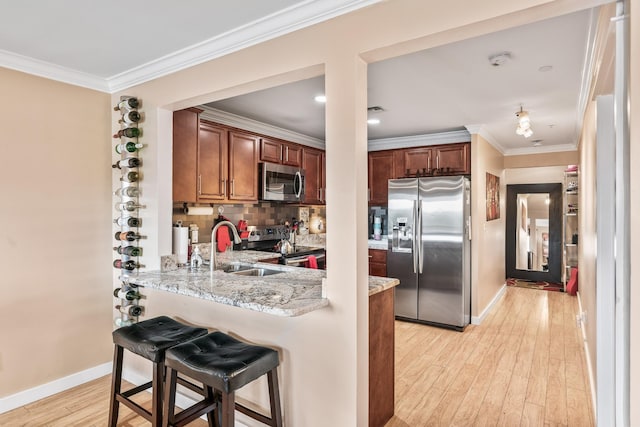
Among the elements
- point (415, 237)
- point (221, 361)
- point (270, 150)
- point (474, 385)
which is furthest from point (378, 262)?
point (221, 361)

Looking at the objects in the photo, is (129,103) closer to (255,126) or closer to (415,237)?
(255,126)

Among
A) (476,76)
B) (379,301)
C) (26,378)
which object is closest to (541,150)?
(476,76)

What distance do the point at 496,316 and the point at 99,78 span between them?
5020 mm

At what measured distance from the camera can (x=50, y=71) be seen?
2.65 m

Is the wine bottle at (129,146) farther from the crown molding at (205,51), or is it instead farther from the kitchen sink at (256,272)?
the kitchen sink at (256,272)

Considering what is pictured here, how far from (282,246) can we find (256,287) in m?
2.08

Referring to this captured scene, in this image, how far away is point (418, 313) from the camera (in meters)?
4.54

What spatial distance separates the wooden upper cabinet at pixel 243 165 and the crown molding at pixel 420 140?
74.8 inches

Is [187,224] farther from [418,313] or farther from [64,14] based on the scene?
[418,313]

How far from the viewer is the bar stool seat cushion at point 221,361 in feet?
5.58

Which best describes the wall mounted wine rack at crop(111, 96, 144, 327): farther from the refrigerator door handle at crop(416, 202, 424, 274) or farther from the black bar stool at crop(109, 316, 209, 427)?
the refrigerator door handle at crop(416, 202, 424, 274)

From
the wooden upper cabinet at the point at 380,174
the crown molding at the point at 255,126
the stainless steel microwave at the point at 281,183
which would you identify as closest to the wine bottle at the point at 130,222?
the crown molding at the point at 255,126

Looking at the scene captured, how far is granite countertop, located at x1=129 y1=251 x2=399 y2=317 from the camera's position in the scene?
1.78 meters

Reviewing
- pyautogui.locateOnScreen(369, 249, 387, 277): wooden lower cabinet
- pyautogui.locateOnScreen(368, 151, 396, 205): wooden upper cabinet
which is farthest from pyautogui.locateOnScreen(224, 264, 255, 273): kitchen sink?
pyautogui.locateOnScreen(368, 151, 396, 205): wooden upper cabinet
